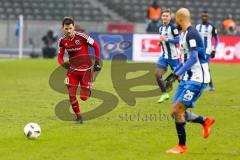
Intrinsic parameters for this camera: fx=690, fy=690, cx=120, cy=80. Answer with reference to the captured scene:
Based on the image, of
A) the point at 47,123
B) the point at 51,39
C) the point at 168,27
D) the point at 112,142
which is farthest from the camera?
the point at 51,39

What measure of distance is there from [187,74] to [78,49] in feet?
12.5

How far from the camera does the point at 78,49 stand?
1430 centimetres

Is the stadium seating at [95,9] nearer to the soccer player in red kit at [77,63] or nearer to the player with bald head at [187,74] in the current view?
the soccer player in red kit at [77,63]

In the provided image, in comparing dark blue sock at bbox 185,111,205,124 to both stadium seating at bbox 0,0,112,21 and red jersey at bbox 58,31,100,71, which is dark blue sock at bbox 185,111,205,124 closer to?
red jersey at bbox 58,31,100,71

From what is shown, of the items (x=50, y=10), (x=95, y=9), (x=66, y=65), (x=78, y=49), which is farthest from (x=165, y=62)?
(x=50, y=10)

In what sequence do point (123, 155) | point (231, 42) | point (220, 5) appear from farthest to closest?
point (220, 5), point (231, 42), point (123, 155)

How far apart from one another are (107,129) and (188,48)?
310cm

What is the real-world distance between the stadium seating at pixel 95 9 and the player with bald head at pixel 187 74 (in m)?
34.7

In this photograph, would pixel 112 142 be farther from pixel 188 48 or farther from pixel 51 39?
pixel 51 39

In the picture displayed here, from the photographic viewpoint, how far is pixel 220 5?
152 ft

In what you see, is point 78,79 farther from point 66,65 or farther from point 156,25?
point 156,25

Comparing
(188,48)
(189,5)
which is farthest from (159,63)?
(189,5)

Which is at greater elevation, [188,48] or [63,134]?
[188,48]

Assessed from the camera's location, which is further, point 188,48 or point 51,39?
point 51,39
